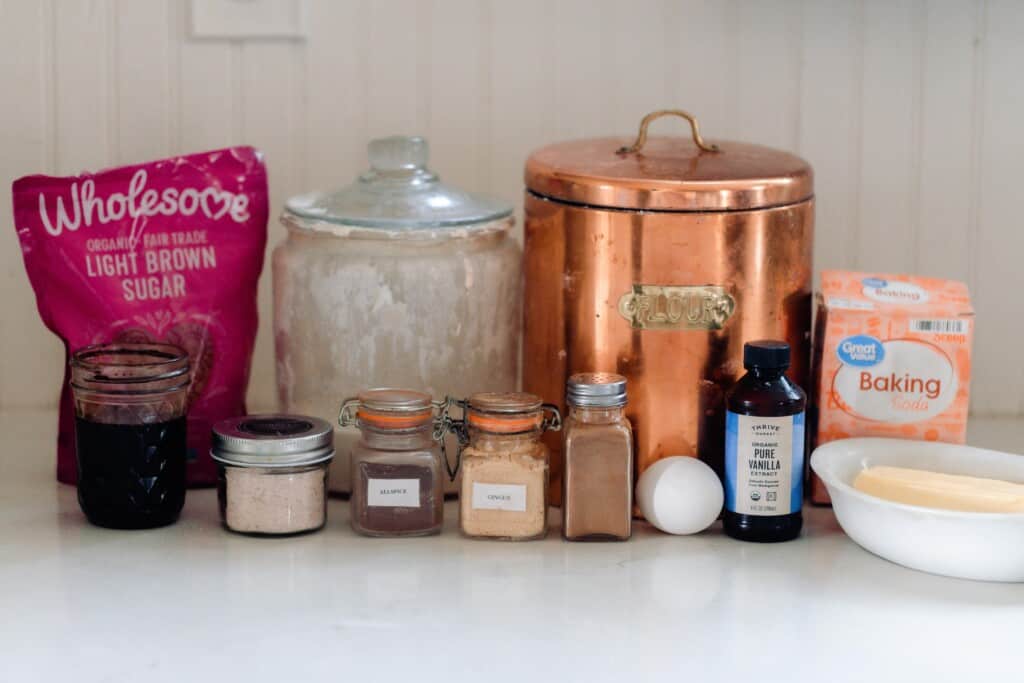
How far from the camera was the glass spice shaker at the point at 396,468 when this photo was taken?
121 centimetres

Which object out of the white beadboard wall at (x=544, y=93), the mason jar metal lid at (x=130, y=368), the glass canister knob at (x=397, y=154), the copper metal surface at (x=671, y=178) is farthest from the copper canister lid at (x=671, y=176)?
the mason jar metal lid at (x=130, y=368)

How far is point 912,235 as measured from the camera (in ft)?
5.16

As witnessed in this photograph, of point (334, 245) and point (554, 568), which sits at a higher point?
point (334, 245)

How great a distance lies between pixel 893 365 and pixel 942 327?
0.18 ft

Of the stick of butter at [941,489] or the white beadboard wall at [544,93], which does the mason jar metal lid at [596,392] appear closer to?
the stick of butter at [941,489]

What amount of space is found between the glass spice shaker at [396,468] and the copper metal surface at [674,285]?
16 centimetres

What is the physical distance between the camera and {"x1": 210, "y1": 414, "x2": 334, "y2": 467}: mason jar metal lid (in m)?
1.19

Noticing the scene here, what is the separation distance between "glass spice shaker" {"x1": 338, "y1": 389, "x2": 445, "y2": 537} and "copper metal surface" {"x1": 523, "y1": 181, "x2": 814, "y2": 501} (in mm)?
157

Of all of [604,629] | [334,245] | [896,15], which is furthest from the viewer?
[896,15]

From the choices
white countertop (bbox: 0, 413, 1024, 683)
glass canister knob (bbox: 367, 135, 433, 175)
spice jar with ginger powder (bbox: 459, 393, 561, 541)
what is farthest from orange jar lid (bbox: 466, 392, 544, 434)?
glass canister knob (bbox: 367, 135, 433, 175)

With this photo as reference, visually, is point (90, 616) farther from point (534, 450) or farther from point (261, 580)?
point (534, 450)

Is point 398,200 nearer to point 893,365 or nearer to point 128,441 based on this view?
point 128,441

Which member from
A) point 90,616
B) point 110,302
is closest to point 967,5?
point 110,302

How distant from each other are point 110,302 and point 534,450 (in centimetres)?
43
